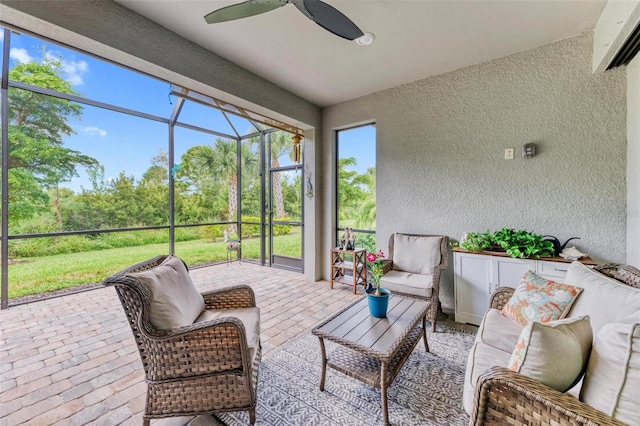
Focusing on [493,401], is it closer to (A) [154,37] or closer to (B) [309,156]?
(A) [154,37]

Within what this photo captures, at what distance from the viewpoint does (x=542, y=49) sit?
2.74 meters

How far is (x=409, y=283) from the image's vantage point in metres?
2.83

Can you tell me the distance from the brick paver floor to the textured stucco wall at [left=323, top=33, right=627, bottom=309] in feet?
5.77

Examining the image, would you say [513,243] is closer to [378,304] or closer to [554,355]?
[378,304]

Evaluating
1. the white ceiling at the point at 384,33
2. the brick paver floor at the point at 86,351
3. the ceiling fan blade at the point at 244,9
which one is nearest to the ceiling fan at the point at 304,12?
the ceiling fan blade at the point at 244,9

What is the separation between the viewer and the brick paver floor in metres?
1.66

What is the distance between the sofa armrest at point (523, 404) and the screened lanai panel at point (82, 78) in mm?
4499

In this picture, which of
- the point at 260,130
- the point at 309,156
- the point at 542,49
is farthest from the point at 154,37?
the point at 542,49

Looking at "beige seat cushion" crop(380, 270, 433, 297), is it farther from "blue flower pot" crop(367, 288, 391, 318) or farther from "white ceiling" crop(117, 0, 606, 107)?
"white ceiling" crop(117, 0, 606, 107)

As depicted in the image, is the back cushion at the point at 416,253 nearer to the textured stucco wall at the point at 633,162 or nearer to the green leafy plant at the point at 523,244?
the green leafy plant at the point at 523,244

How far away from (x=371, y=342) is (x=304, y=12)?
7.36 feet

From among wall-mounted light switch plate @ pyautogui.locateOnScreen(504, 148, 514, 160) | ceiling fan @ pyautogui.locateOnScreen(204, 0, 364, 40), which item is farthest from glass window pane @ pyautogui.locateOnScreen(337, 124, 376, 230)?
ceiling fan @ pyautogui.locateOnScreen(204, 0, 364, 40)

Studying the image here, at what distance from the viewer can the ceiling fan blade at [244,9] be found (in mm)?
1668

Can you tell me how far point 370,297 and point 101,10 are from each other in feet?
10.6
